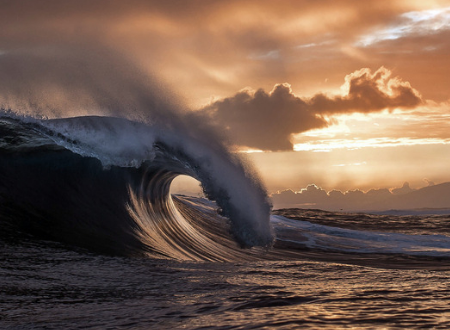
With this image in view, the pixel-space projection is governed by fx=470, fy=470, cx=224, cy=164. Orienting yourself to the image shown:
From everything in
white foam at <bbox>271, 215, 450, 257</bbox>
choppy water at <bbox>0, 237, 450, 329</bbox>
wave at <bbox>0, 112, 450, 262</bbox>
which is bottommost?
white foam at <bbox>271, 215, 450, 257</bbox>

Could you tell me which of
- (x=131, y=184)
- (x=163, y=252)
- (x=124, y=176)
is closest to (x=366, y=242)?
(x=131, y=184)

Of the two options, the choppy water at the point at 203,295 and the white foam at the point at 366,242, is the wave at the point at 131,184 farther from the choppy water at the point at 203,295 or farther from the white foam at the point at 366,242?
the choppy water at the point at 203,295

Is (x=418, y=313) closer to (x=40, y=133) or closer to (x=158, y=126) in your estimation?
(x=158, y=126)

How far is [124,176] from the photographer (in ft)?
35.7

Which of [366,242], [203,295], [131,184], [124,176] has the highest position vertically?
[124,176]

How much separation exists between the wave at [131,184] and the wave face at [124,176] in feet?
0.07

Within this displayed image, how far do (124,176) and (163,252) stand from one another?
12.6 feet

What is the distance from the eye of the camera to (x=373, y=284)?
4812 mm

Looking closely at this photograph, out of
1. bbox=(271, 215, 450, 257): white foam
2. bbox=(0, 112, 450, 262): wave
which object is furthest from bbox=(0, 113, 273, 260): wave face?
bbox=(271, 215, 450, 257): white foam

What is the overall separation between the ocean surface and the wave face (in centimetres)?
3

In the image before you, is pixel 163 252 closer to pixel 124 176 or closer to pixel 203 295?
pixel 203 295

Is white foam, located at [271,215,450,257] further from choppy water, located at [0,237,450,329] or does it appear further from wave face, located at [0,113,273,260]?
choppy water, located at [0,237,450,329]

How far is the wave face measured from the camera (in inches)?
354

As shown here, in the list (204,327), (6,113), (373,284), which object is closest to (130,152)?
(6,113)
